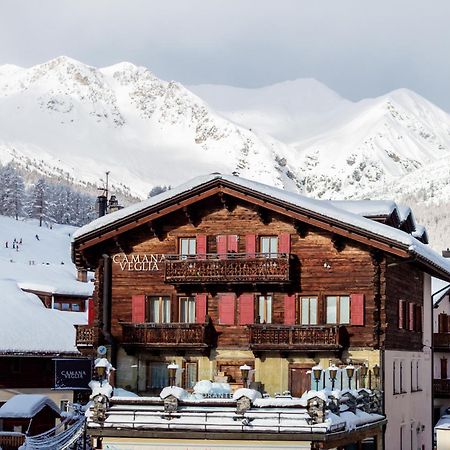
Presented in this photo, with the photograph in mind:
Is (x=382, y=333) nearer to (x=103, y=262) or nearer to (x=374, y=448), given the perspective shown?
(x=374, y=448)

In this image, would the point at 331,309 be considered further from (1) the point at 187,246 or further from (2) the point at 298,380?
(1) the point at 187,246

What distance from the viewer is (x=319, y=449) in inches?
1383

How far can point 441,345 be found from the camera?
69.1m

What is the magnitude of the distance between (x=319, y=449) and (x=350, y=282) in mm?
10905

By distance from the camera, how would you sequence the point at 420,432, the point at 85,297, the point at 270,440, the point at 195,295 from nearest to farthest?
the point at 270,440 → the point at 195,295 → the point at 420,432 → the point at 85,297

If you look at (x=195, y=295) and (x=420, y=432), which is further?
(x=420, y=432)

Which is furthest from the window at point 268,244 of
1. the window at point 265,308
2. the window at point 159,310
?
the window at point 159,310

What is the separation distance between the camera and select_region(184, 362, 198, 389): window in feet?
150

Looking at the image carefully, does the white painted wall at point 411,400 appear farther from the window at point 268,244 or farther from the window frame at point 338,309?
the window at point 268,244

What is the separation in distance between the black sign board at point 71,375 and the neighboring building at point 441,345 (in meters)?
18.6

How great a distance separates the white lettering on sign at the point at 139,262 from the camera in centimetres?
4728

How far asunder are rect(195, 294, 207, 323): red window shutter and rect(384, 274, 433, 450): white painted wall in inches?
277

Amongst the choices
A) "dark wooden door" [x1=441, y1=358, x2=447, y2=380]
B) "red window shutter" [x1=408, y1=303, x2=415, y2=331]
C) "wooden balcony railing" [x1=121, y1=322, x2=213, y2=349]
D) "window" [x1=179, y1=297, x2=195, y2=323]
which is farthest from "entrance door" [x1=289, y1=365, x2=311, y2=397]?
"dark wooden door" [x1=441, y1=358, x2=447, y2=380]

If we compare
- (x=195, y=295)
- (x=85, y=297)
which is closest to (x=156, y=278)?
(x=195, y=295)
